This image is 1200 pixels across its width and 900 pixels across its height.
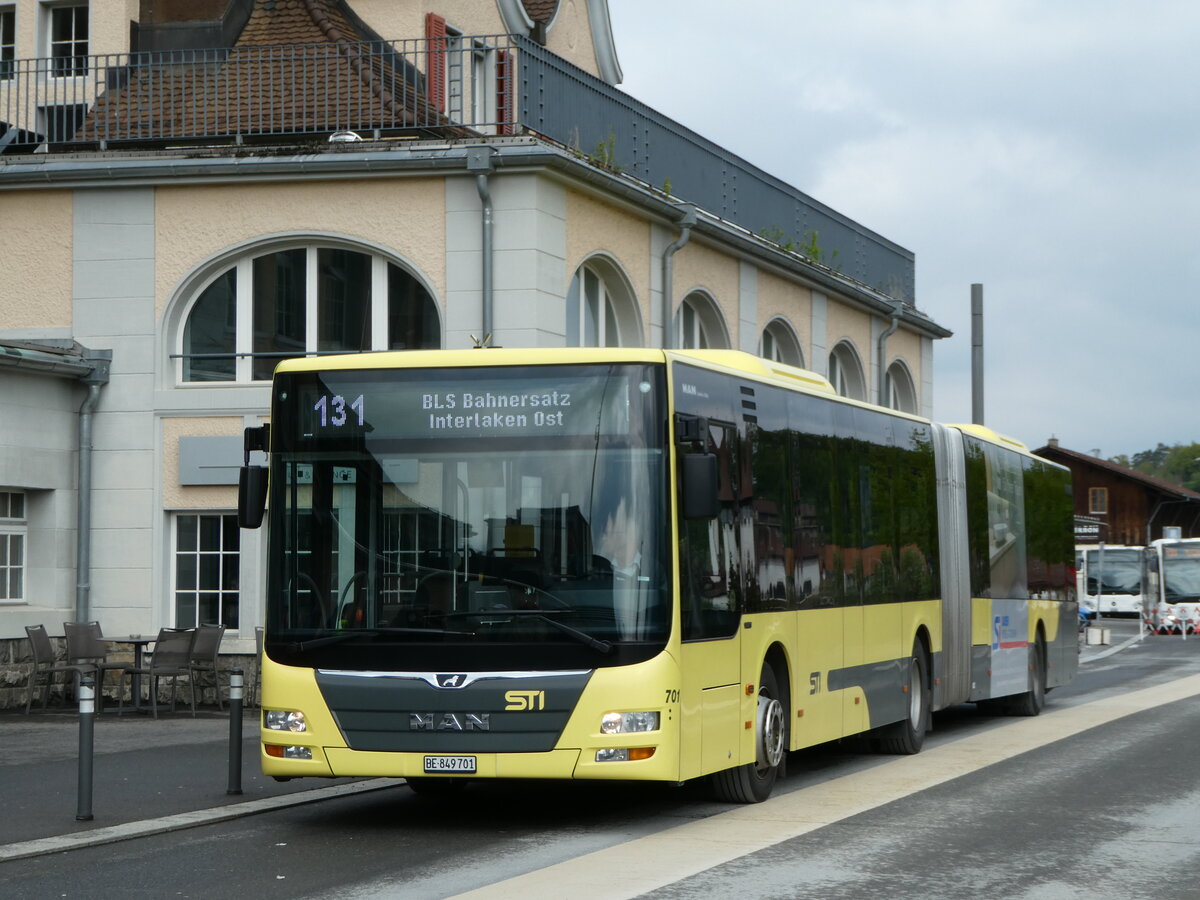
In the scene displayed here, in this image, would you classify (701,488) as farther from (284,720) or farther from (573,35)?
(573,35)

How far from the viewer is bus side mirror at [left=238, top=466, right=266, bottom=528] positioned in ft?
36.2

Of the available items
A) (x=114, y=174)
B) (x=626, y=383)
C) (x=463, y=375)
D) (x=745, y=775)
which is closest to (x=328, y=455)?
(x=463, y=375)

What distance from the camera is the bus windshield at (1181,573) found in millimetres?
55156

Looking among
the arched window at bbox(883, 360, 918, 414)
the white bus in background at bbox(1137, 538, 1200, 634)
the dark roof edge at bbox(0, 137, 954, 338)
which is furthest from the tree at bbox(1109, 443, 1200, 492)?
the dark roof edge at bbox(0, 137, 954, 338)

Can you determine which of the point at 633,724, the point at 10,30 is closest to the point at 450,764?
the point at 633,724

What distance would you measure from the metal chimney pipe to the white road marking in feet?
47.9

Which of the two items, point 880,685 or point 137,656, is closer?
point 880,685

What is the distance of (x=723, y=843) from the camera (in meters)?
10.1

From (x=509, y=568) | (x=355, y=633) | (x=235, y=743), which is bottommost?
(x=235, y=743)

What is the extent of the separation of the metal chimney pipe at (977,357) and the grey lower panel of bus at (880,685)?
55.8 feet

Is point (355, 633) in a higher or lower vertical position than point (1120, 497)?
lower

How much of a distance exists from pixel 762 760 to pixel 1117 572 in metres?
64.4

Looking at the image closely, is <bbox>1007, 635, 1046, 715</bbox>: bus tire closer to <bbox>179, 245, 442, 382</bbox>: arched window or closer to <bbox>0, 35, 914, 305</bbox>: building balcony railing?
<bbox>0, 35, 914, 305</bbox>: building balcony railing

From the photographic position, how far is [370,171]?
65.9 ft
